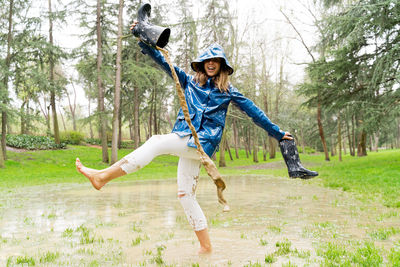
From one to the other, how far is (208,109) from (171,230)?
2.07 m

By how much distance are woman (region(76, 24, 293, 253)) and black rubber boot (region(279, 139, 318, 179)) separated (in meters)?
0.08

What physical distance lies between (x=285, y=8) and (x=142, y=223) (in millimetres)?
21058

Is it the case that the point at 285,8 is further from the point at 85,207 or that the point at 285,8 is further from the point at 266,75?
the point at 85,207

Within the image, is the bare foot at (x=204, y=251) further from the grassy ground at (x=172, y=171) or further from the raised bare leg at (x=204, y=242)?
the grassy ground at (x=172, y=171)

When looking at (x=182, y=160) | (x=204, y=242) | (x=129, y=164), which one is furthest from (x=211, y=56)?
(x=204, y=242)

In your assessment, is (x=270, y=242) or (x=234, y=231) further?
(x=234, y=231)

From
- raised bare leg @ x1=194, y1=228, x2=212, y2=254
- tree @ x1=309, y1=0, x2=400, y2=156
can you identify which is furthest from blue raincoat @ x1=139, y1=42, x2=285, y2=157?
tree @ x1=309, y1=0, x2=400, y2=156

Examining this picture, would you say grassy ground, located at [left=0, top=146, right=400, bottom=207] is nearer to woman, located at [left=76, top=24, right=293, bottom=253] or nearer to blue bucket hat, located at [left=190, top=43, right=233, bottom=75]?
woman, located at [left=76, top=24, right=293, bottom=253]

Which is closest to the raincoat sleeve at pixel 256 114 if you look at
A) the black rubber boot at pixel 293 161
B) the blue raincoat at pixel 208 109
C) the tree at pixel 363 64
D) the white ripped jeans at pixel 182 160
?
the blue raincoat at pixel 208 109

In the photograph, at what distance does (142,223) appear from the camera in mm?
4742

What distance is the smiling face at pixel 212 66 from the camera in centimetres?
317

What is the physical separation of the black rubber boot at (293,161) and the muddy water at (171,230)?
2.50 ft

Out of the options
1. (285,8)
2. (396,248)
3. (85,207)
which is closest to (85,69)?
(285,8)

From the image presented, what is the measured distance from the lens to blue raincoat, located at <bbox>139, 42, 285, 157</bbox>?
9.73 ft
